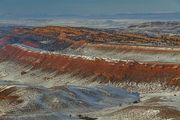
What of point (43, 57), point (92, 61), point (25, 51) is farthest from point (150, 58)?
point (25, 51)

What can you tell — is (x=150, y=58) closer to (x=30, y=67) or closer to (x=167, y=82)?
(x=167, y=82)

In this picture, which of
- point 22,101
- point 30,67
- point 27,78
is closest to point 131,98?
point 22,101

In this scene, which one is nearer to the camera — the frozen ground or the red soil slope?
the frozen ground

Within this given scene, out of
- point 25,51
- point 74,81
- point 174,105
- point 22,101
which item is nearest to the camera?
point 174,105

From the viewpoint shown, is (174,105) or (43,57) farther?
(43,57)

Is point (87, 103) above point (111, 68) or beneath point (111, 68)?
beneath

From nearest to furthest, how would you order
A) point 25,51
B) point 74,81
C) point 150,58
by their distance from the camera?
point 74,81 → point 150,58 → point 25,51

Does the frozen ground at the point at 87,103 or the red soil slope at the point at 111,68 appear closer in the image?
the frozen ground at the point at 87,103

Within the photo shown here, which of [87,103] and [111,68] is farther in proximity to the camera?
[111,68]
